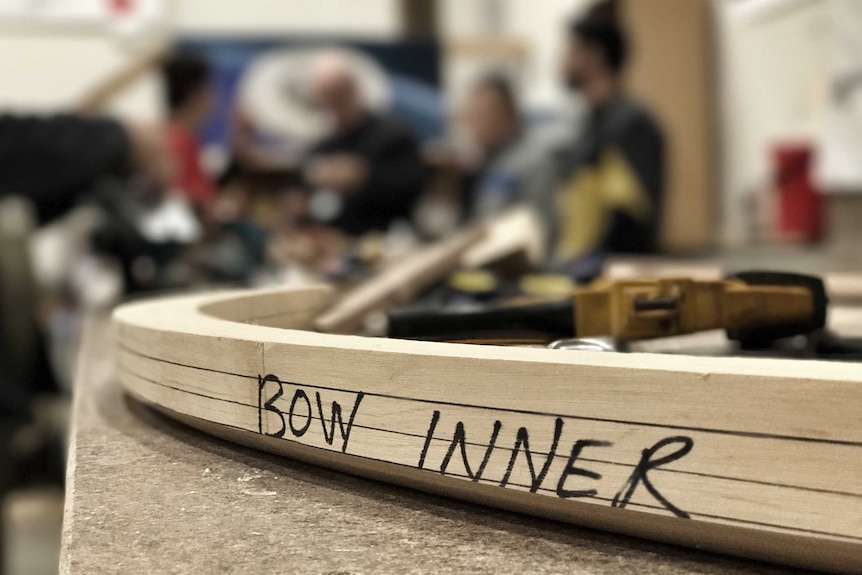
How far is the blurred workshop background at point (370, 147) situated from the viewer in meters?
1.62

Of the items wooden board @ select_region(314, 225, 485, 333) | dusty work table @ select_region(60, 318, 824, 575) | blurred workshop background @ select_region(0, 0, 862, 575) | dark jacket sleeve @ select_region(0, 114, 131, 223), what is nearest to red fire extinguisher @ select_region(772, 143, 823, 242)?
blurred workshop background @ select_region(0, 0, 862, 575)

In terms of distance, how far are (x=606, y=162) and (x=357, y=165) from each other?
1.52 metres

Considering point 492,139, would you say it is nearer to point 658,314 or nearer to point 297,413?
point 658,314

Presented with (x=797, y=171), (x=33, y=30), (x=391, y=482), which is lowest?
(x=391, y=482)

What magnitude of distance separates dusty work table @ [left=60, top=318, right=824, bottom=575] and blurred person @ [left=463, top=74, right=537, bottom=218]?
3.31 meters

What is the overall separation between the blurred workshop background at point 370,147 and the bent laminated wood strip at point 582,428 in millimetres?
576

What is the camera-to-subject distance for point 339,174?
3.38 meters

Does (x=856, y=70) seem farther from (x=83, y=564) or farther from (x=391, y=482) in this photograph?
(x=83, y=564)

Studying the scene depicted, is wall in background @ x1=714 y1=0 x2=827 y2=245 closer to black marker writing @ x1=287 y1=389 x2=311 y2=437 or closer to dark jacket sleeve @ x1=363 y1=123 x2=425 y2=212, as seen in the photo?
dark jacket sleeve @ x1=363 y1=123 x2=425 y2=212

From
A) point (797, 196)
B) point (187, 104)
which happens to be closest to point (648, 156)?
point (797, 196)

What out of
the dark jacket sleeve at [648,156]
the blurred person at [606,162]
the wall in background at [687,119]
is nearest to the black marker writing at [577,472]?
the blurred person at [606,162]

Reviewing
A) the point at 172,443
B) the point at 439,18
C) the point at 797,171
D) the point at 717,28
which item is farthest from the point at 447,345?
the point at 439,18

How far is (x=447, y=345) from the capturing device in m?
0.31

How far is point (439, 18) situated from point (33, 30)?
7.32ft
